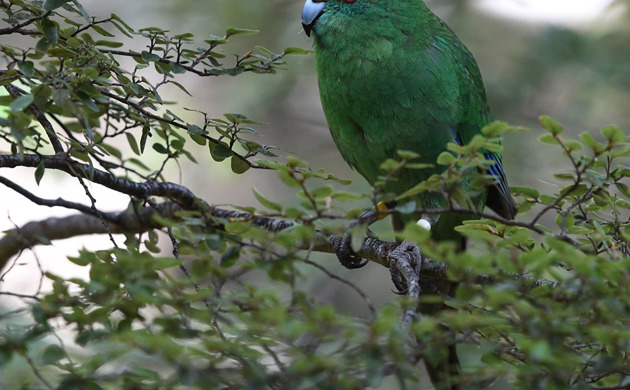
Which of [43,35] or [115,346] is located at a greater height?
[43,35]

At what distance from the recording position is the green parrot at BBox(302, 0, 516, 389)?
3484 mm

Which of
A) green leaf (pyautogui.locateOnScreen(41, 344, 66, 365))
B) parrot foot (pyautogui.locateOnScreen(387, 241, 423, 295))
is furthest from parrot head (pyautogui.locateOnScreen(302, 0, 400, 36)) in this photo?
green leaf (pyautogui.locateOnScreen(41, 344, 66, 365))

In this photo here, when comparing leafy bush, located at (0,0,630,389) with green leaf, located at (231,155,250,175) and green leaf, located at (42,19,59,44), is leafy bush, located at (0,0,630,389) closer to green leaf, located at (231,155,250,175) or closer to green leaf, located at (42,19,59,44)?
green leaf, located at (42,19,59,44)

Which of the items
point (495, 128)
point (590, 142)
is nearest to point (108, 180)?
point (495, 128)

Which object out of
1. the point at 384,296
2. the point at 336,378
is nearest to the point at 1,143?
the point at 384,296

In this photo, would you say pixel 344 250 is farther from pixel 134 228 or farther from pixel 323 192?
pixel 323 192

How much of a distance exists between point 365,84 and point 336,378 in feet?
7.72

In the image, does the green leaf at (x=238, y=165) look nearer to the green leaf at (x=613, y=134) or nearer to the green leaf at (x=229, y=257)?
the green leaf at (x=229, y=257)

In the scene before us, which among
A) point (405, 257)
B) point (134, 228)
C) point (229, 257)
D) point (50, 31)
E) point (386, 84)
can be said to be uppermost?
point (386, 84)

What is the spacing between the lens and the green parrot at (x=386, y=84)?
3.48m

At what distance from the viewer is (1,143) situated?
25.6 feet

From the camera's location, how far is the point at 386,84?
11.4ft

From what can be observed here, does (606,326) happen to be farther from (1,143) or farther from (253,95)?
(1,143)

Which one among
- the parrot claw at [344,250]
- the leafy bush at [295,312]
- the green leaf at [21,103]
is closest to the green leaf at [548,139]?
the leafy bush at [295,312]
